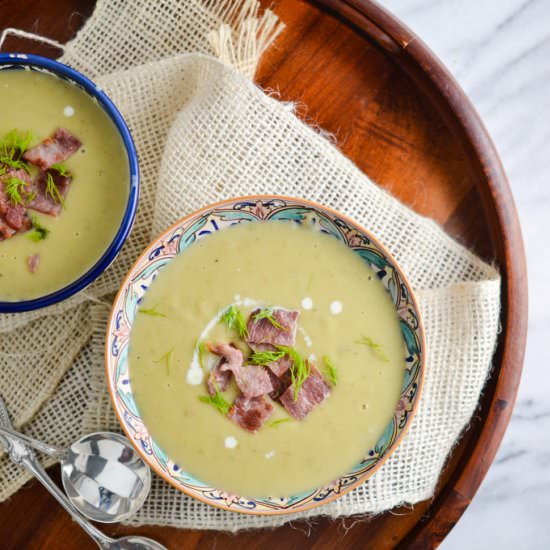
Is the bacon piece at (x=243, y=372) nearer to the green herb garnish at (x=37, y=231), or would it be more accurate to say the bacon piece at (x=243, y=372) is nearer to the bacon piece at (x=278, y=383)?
the bacon piece at (x=278, y=383)

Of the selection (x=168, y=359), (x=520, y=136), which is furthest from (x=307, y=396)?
(x=520, y=136)

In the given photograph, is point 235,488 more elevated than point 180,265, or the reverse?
point 180,265

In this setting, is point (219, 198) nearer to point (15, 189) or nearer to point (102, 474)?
point (15, 189)

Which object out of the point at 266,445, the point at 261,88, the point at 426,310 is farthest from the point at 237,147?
the point at 266,445

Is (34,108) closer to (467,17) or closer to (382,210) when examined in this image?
(382,210)

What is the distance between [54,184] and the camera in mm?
1596

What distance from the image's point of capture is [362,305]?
1599 mm

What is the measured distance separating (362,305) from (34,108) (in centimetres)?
91

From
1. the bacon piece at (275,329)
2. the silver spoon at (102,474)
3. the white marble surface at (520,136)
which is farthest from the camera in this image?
the white marble surface at (520,136)

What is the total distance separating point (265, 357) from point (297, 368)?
8cm

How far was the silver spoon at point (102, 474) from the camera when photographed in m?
1.68

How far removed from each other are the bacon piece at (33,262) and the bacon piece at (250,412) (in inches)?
22.3

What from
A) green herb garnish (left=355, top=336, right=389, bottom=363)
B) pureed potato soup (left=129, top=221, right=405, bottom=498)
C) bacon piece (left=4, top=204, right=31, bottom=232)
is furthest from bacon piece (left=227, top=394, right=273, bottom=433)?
bacon piece (left=4, top=204, right=31, bottom=232)

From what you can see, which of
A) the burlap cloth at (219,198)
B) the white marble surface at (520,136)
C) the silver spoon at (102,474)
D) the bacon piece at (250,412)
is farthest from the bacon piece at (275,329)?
the white marble surface at (520,136)
